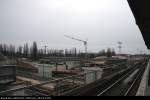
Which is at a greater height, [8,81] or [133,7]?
[133,7]

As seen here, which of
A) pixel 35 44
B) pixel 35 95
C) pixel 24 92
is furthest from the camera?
pixel 35 44

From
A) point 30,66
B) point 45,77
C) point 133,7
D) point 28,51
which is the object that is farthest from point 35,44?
point 133,7

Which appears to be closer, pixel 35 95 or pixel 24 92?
pixel 24 92

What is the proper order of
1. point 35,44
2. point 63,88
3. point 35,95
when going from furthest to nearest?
point 35,44
point 63,88
point 35,95

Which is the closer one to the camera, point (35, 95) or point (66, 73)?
point (35, 95)

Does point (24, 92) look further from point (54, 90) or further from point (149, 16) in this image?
point (149, 16)

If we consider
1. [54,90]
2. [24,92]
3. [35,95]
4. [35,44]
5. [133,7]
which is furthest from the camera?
[35,44]

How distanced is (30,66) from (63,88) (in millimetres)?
50391

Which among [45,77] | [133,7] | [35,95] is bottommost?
[45,77]

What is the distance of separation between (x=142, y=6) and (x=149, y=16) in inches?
129

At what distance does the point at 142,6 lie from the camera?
10.9m

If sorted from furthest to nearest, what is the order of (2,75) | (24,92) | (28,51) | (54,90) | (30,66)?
1. (28,51)
2. (30,66)
3. (2,75)
4. (54,90)
5. (24,92)

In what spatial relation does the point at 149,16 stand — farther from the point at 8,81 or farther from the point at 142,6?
the point at 8,81

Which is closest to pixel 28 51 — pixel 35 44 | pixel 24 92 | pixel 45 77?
pixel 35 44
